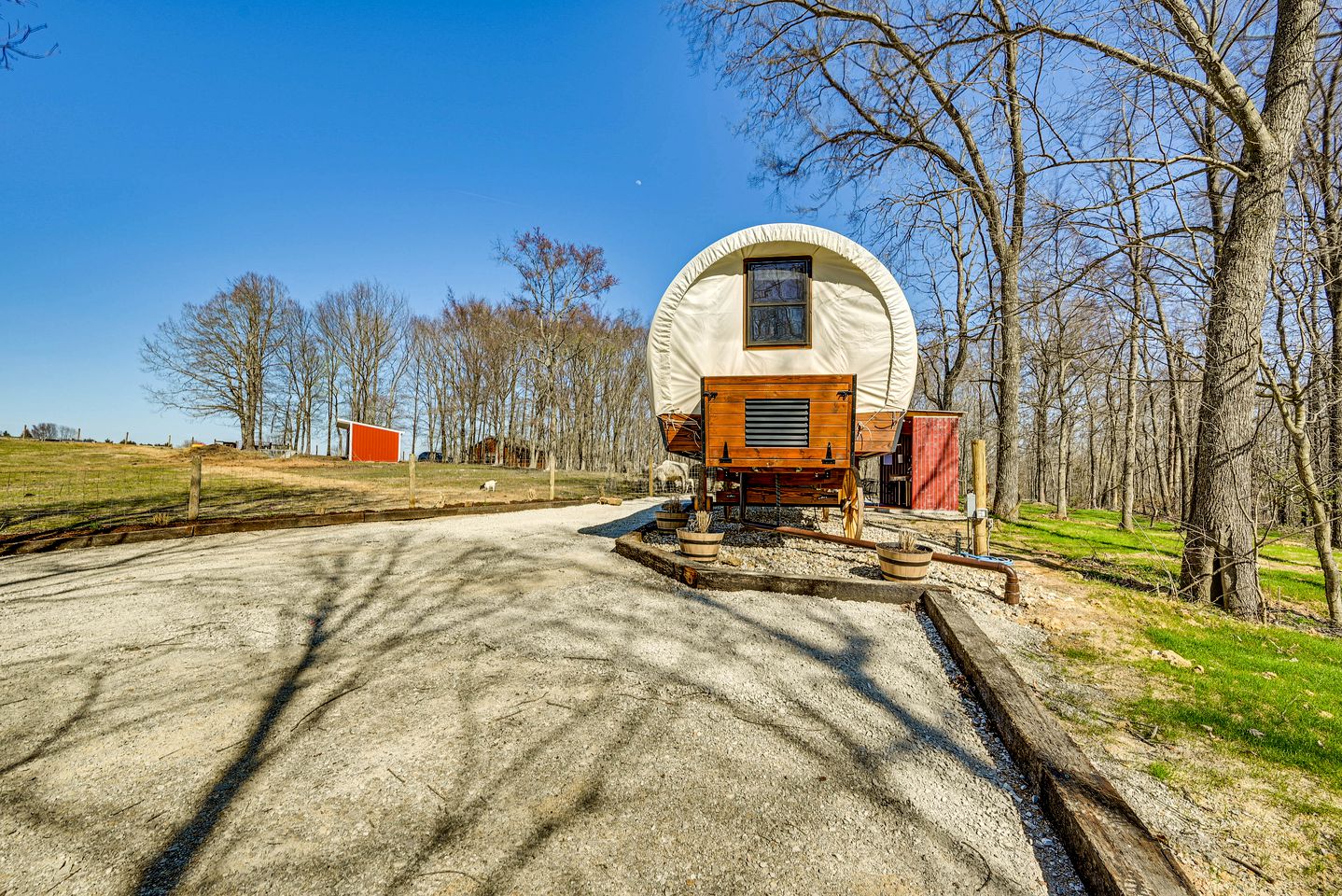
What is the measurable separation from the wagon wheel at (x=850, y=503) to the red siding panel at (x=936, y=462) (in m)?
9.73

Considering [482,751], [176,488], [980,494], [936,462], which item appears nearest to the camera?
[482,751]

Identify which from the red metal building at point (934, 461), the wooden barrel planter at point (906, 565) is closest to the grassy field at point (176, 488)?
the wooden barrel planter at point (906, 565)

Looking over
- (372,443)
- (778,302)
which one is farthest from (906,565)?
(372,443)

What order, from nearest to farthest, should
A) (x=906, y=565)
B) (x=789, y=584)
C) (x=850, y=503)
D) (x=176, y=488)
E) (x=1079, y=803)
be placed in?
(x=1079, y=803) < (x=789, y=584) < (x=906, y=565) < (x=850, y=503) < (x=176, y=488)

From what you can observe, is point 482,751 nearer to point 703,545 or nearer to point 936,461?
point 703,545

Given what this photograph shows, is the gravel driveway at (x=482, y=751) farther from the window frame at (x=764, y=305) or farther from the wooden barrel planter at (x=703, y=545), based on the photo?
the window frame at (x=764, y=305)

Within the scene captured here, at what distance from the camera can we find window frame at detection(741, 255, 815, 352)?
618 centimetres

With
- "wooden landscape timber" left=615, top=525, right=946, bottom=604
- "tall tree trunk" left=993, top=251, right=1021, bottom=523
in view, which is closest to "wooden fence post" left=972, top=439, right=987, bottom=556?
"wooden landscape timber" left=615, top=525, right=946, bottom=604

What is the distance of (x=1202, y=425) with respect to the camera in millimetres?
5254

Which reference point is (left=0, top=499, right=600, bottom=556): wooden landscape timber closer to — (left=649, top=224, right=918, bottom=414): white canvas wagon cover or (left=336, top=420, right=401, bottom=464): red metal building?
(left=649, top=224, right=918, bottom=414): white canvas wagon cover

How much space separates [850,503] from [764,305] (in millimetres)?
2739

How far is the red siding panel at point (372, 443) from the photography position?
1204 inches

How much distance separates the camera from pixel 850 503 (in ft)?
21.0

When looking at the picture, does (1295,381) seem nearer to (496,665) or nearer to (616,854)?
(616,854)
